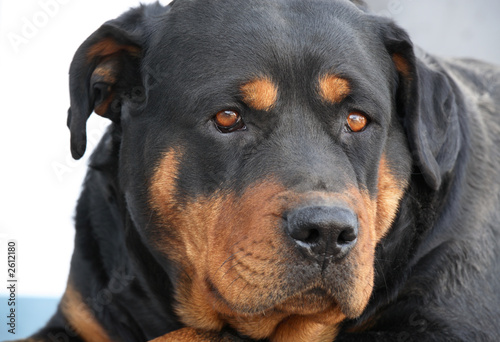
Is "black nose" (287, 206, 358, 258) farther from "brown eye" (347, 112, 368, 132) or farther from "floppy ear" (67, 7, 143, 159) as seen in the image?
"floppy ear" (67, 7, 143, 159)

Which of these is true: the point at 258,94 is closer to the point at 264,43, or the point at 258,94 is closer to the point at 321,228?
the point at 264,43

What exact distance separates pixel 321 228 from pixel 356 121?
2.73ft

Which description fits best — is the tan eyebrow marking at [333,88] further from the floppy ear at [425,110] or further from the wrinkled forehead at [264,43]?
the floppy ear at [425,110]

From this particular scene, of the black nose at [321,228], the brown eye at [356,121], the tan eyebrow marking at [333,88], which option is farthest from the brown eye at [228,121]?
the black nose at [321,228]

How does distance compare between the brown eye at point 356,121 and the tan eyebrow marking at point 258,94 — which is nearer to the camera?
the tan eyebrow marking at point 258,94

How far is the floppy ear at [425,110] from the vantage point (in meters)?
3.45

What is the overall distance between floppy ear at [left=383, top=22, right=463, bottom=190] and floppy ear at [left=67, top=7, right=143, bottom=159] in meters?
1.35

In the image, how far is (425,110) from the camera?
11.6ft

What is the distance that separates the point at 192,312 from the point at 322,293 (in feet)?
3.23

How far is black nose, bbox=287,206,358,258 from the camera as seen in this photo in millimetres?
2555

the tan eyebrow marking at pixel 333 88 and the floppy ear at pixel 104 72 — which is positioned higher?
the floppy ear at pixel 104 72

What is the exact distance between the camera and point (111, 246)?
3963 millimetres

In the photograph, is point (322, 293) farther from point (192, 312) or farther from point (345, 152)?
point (192, 312)

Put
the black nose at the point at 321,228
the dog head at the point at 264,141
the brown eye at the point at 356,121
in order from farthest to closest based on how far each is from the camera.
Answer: the brown eye at the point at 356,121
the dog head at the point at 264,141
the black nose at the point at 321,228
